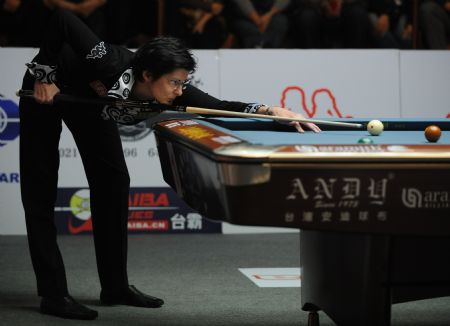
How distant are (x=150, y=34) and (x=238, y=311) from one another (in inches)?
131

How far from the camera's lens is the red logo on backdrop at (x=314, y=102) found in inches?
227

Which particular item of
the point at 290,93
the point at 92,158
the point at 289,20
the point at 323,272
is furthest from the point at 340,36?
the point at 323,272

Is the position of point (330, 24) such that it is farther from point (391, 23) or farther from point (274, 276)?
point (274, 276)

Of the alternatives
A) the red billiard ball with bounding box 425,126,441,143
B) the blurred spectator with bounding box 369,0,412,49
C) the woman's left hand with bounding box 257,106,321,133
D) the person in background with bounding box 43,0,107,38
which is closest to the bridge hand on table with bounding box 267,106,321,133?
the woman's left hand with bounding box 257,106,321,133

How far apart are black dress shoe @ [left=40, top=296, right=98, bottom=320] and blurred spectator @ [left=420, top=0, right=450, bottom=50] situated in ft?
13.9

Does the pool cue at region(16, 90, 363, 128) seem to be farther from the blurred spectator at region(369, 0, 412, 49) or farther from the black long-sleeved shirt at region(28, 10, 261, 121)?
the blurred spectator at region(369, 0, 412, 49)

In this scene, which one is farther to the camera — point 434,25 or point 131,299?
point 434,25

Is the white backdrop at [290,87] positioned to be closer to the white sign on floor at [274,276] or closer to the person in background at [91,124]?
the white sign on floor at [274,276]

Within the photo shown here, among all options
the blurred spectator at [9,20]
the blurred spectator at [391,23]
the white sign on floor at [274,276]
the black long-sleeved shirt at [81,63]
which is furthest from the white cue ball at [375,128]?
the blurred spectator at [391,23]

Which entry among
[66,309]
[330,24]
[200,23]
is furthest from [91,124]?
[330,24]

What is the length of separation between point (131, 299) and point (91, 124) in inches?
27.8

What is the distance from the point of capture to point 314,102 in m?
5.79

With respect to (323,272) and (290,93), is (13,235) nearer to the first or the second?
(290,93)

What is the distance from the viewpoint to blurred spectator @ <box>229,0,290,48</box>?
264 inches
